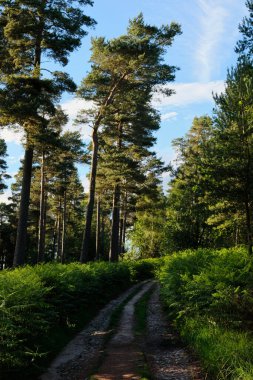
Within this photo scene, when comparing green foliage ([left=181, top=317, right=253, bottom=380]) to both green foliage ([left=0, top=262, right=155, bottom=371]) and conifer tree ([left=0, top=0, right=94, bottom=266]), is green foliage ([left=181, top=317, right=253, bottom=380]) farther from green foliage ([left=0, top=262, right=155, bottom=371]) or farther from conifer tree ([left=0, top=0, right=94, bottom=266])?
conifer tree ([left=0, top=0, right=94, bottom=266])

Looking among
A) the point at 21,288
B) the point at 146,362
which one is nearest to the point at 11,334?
the point at 21,288

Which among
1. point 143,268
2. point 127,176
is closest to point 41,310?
point 127,176

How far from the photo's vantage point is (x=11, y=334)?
7305mm

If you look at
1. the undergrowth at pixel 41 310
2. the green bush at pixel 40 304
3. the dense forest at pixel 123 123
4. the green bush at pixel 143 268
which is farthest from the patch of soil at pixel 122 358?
the green bush at pixel 143 268

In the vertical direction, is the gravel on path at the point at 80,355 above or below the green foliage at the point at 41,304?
below

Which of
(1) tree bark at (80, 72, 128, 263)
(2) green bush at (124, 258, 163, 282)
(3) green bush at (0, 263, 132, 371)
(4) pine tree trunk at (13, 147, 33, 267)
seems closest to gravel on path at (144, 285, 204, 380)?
(3) green bush at (0, 263, 132, 371)

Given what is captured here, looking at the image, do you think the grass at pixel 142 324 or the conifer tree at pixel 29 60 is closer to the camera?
the grass at pixel 142 324

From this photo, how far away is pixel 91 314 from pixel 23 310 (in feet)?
24.9

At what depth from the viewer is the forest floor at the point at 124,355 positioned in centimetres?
820

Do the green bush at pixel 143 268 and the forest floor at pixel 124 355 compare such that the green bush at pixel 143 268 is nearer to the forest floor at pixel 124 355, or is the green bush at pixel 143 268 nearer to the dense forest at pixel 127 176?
the dense forest at pixel 127 176

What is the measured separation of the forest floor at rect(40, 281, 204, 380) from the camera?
8203 millimetres

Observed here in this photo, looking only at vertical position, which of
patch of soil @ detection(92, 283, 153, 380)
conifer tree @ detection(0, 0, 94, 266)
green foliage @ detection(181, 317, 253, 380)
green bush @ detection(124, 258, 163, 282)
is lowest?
patch of soil @ detection(92, 283, 153, 380)

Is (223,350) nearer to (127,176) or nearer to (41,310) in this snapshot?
(41,310)

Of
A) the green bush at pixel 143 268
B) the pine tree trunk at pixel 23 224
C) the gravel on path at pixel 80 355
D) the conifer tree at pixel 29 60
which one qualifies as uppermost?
the conifer tree at pixel 29 60
